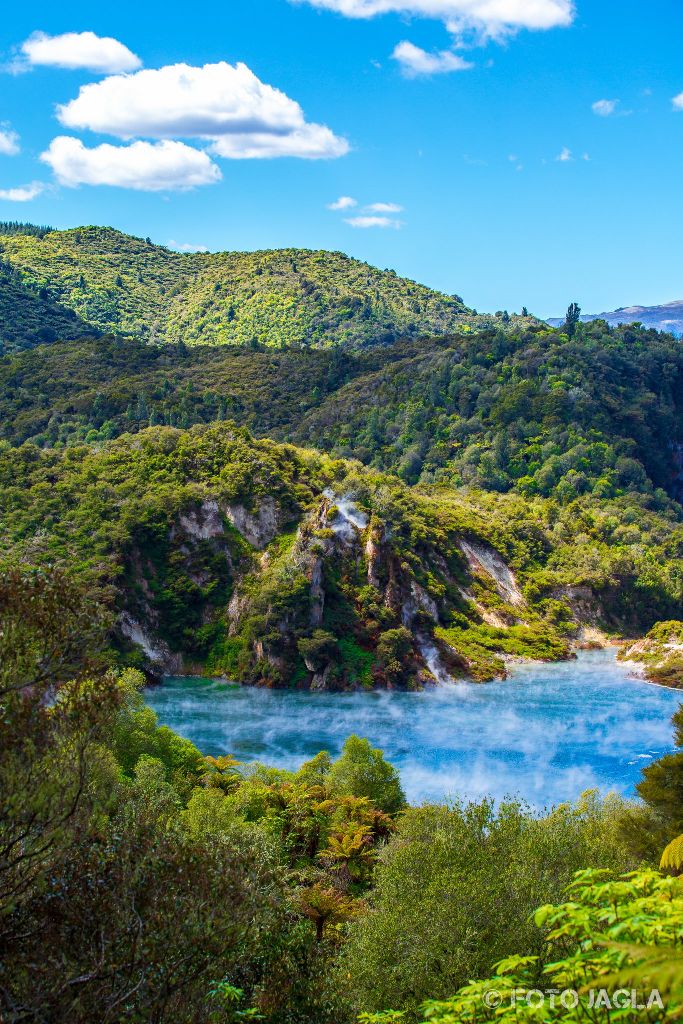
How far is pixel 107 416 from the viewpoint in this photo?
382ft

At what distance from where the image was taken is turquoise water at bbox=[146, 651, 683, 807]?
1945 inches

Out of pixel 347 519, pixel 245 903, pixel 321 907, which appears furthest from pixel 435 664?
pixel 245 903

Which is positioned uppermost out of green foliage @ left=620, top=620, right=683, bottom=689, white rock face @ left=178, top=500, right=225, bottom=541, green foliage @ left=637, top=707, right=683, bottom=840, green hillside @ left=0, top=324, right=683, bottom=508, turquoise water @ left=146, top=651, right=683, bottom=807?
green hillside @ left=0, top=324, right=683, bottom=508

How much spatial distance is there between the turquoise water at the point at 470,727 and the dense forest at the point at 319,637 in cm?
347

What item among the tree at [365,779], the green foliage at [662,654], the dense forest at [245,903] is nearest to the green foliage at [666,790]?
the dense forest at [245,903]

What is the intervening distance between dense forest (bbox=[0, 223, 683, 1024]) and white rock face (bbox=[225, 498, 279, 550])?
11.3 inches

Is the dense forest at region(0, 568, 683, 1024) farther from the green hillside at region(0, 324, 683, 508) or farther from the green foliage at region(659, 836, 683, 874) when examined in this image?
the green hillside at region(0, 324, 683, 508)

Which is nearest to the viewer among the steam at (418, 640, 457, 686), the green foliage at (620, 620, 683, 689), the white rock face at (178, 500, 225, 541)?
the steam at (418, 640, 457, 686)

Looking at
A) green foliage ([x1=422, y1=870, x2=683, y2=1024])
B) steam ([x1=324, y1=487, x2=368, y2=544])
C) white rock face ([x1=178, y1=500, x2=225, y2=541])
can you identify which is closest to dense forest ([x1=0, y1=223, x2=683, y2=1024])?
green foliage ([x1=422, y1=870, x2=683, y2=1024])

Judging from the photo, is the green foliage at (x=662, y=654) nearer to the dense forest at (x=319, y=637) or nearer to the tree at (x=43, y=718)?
the dense forest at (x=319, y=637)

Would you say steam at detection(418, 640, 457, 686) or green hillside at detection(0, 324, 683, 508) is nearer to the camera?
steam at detection(418, 640, 457, 686)

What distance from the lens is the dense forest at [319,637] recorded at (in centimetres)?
1112

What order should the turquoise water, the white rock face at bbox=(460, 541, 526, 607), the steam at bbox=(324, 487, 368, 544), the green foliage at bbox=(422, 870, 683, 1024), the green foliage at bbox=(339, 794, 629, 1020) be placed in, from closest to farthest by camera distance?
1. the green foliage at bbox=(422, 870, 683, 1024)
2. the green foliage at bbox=(339, 794, 629, 1020)
3. the turquoise water
4. the steam at bbox=(324, 487, 368, 544)
5. the white rock face at bbox=(460, 541, 526, 607)

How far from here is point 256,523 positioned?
8019cm
